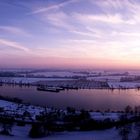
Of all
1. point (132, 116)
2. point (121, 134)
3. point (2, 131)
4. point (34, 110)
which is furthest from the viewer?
point (34, 110)

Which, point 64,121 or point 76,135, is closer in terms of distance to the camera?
point 76,135

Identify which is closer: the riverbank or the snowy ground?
the snowy ground

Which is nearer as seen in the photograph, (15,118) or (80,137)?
(80,137)

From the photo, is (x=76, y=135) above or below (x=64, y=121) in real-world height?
below

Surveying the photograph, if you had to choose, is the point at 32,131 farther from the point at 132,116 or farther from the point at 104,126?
the point at 132,116

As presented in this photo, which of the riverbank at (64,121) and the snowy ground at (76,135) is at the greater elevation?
the riverbank at (64,121)

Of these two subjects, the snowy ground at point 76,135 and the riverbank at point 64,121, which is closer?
the snowy ground at point 76,135

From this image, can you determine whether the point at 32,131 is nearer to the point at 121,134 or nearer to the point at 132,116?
the point at 121,134

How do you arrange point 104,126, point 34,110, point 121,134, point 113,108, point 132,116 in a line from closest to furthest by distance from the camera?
point 121,134
point 104,126
point 132,116
point 34,110
point 113,108

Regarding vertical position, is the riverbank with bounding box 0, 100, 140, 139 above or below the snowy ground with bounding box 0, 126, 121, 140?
above

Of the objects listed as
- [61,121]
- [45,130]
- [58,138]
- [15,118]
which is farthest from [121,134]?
[15,118]
